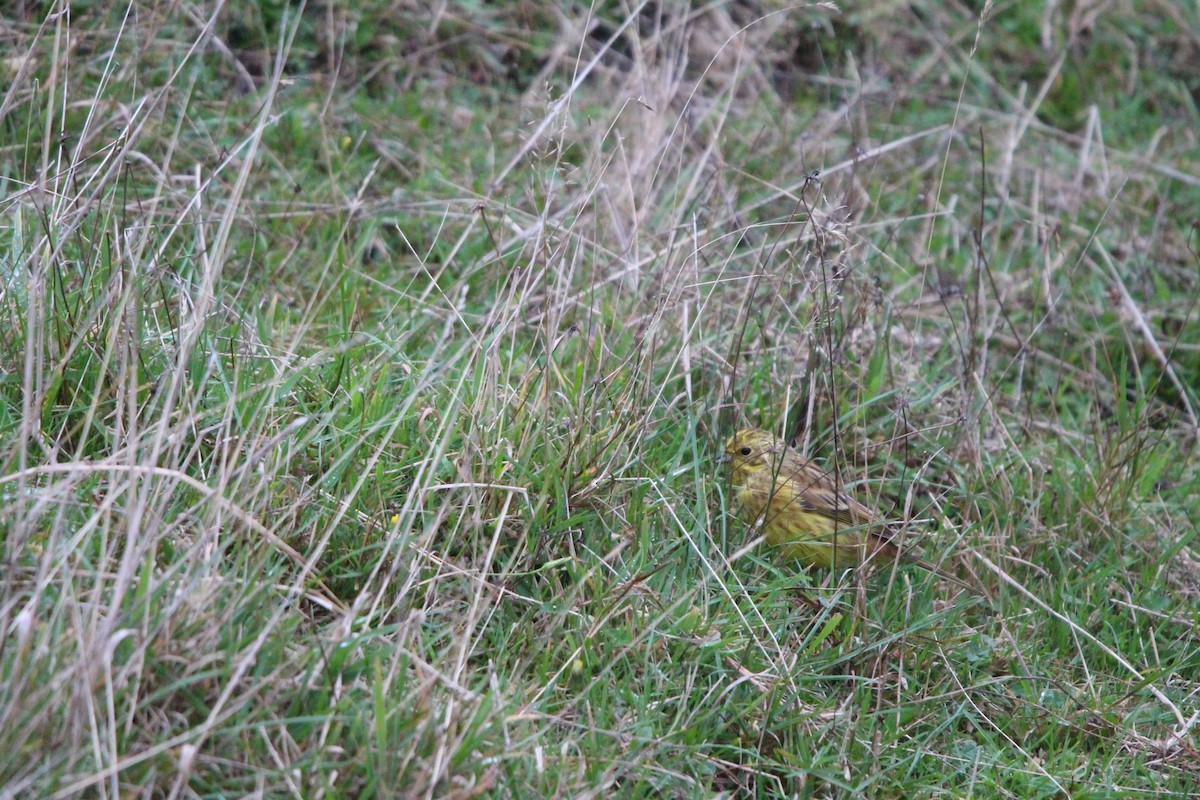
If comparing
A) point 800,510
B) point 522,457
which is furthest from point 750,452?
point 522,457

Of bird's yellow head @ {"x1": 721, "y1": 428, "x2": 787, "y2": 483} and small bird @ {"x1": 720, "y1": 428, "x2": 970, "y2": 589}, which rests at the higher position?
bird's yellow head @ {"x1": 721, "y1": 428, "x2": 787, "y2": 483}

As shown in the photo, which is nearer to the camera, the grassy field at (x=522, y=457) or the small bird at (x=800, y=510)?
the grassy field at (x=522, y=457)

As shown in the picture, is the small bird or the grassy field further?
the small bird

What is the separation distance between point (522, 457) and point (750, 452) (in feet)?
2.81

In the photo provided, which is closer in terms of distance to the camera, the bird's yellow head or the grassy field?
the grassy field

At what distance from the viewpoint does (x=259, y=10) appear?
19.4ft

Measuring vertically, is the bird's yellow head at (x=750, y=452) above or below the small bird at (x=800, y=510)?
above

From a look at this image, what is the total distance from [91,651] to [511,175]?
356cm

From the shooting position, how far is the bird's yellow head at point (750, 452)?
Answer: 4.06 meters

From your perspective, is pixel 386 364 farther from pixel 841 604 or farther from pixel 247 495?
pixel 841 604

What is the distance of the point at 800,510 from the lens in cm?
404

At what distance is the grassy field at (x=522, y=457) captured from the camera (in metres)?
2.77

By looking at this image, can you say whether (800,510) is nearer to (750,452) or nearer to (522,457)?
(750,452)

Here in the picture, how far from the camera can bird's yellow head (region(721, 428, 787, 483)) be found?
4.06 meters
